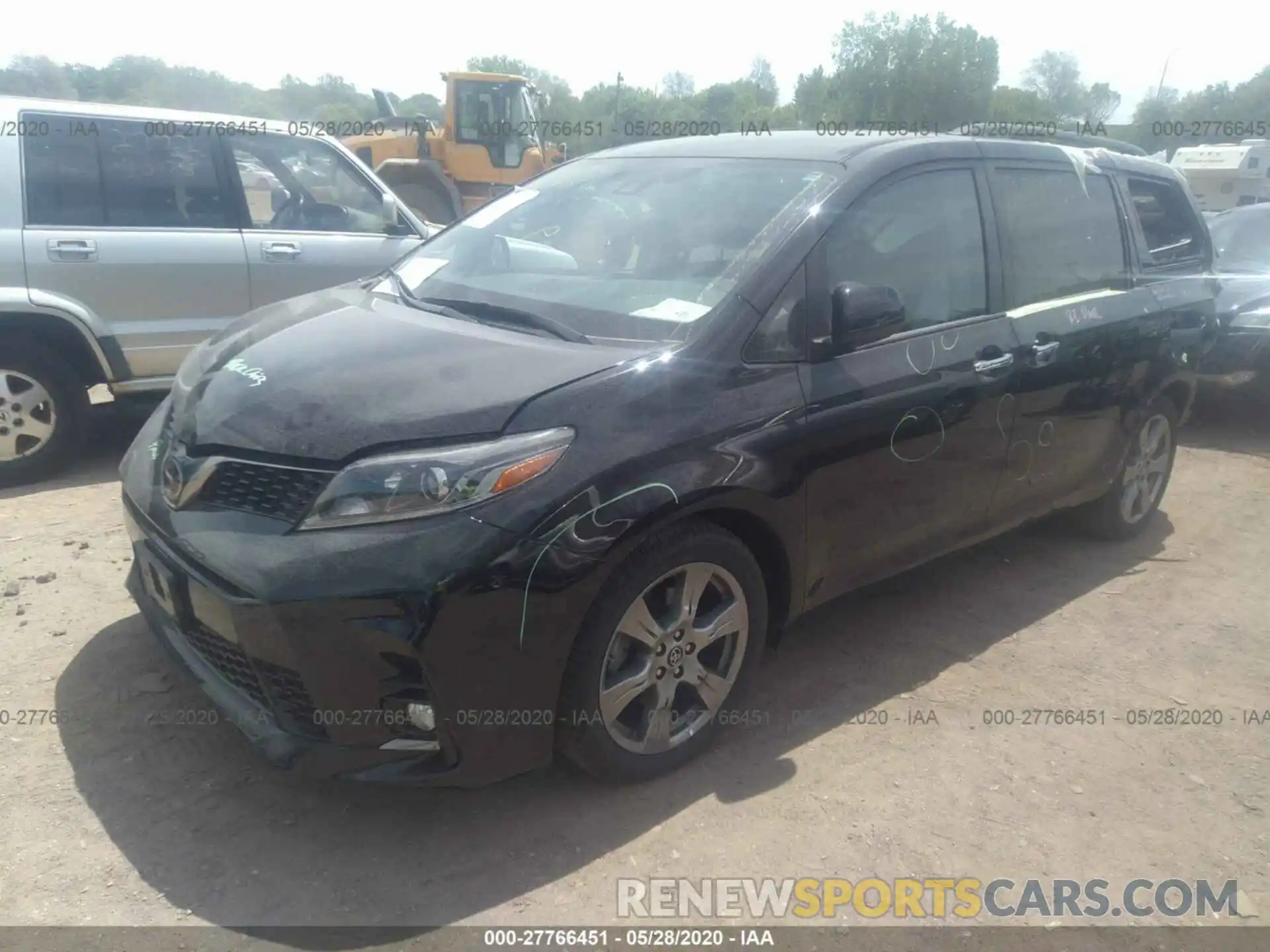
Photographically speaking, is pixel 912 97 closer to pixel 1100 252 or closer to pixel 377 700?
pixel 1100 252

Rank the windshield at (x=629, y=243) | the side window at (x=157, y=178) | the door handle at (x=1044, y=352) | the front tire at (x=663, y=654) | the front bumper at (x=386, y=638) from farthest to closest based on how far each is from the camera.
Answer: the side window at (x=157, y=178), the door handle at (x=1044, y=352), the windshield at (x=629, y=243), the front tire at (x=663, y=654), the front bumper at (x=386, y=638)

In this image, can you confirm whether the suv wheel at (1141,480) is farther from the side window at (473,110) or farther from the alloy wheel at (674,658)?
the side window at (473,110)

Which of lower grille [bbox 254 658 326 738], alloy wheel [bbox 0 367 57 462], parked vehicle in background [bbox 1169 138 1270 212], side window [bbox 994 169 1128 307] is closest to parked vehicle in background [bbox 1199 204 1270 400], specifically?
side window [bbox 994 169 1128 307]

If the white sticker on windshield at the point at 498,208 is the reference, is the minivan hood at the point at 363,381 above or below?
below

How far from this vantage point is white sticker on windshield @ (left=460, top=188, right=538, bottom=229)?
3979mm

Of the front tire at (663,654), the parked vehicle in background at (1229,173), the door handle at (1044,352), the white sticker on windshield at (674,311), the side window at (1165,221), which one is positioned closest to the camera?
the front tire at (663,654)

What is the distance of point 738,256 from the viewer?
314 centimetres

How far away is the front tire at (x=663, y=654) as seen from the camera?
267 cm

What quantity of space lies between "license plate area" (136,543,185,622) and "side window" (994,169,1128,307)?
316cm

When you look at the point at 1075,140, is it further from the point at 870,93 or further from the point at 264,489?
the point at 870,93

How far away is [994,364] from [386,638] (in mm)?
2496

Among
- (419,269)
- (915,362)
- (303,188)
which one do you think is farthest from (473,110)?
(915,362)

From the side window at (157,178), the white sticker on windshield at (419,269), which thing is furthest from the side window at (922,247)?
the side window at (157,178)

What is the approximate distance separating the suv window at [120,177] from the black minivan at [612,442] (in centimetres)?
208
